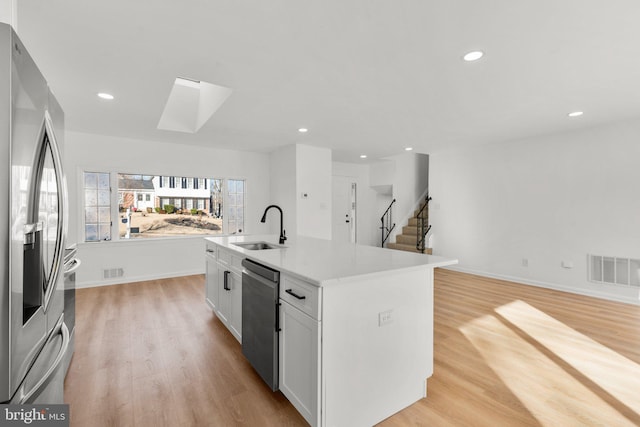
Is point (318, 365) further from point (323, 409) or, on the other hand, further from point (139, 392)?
point (139, 392)

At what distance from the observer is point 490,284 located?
4.84 m

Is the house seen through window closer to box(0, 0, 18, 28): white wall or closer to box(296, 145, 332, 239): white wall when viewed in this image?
box(296, 145, 332, 239): white wall

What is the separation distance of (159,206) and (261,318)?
452 centimetres

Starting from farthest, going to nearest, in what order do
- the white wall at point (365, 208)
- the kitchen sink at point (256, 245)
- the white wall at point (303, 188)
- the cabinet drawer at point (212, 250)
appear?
the white wall at point (365, 208)
the white wall at point (303, 188)
the cabinet drawer at point (212, 250)
the kitchen sink at point (256, 245)

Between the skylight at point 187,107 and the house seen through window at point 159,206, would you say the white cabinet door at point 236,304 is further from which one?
the house seen through window at point 159,206

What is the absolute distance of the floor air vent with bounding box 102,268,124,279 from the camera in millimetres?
4802

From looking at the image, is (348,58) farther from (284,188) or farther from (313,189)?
(284,188)

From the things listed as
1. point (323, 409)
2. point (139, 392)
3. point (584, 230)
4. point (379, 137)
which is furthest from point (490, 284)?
point (139, 392)

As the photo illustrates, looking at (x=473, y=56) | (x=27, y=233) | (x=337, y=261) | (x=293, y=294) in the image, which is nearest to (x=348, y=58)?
(x=473, y=56)

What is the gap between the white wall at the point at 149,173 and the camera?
4.62 meters

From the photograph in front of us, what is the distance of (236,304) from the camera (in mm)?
2604

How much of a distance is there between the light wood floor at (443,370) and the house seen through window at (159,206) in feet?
5.49

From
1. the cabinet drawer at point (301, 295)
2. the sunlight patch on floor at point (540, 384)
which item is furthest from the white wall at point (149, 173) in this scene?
the sunlight patch on floor at point (540, 384)

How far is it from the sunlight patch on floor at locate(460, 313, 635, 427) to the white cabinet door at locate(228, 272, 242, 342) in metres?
2.11
